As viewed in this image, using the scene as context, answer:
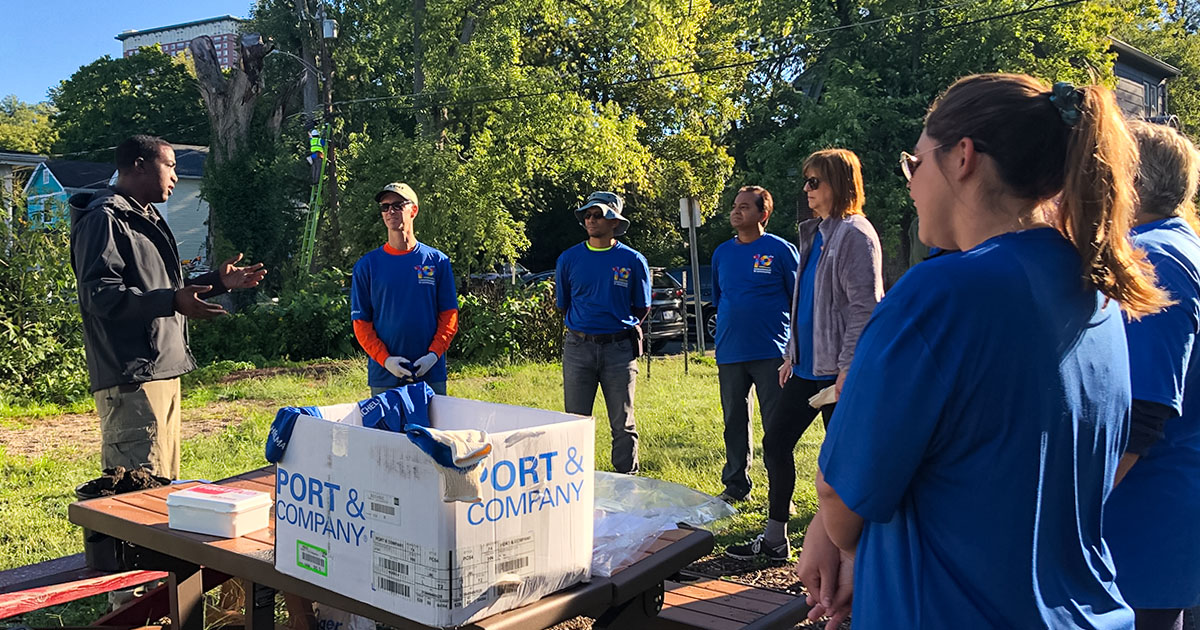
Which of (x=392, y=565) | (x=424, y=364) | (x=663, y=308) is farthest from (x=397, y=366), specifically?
(x=663, y=308)

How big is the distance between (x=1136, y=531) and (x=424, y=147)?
17996 millimetres

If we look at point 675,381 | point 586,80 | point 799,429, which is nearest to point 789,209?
point 586,80

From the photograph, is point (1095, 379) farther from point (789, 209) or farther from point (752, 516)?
point (789, 209)

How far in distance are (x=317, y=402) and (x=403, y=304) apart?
5502 mm

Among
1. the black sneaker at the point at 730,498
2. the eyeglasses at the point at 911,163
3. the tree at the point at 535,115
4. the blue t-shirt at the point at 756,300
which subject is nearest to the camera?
the eyeglasses at the point at 911,163

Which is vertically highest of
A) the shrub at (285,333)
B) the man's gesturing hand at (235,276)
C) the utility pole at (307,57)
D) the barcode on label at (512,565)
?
the utility pole at (307,57)

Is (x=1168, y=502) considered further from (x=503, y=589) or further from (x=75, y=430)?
(x=75, y=430)

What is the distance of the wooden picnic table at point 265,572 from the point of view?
81.1 inches

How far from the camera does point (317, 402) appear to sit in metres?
9.73

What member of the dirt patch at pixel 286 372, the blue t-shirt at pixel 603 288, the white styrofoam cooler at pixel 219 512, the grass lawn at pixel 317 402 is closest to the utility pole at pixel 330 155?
the dirt patch at pixel 286 372

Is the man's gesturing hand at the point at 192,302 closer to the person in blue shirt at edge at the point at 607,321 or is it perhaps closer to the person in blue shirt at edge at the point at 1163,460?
the person in blue shirt at edge at the point at 607,321

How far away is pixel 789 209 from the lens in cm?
2495

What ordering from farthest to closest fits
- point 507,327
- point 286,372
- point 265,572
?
point 507,327, point 286,372, point 265,572

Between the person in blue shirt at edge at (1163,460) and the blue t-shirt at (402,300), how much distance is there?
356cm
